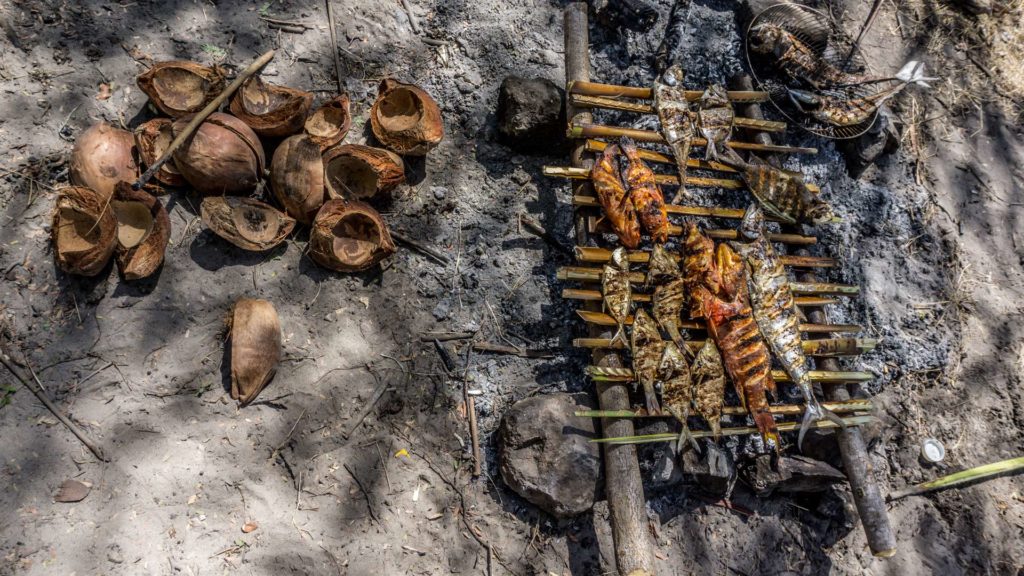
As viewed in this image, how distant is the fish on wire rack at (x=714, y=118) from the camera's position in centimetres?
424

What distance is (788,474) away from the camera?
382 cm

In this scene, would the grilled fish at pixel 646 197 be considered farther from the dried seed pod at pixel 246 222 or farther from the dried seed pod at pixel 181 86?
the dried seed pod at pixel 181 86

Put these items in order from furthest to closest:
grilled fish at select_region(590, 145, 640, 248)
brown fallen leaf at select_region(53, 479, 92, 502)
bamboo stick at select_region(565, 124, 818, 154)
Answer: bamboo stick at select_region(565, 124, 818, 154)
grilled fish at select_region(590, 145, 640, 248)
brown fallen leaf at select_region(53, 479, 92, 502)

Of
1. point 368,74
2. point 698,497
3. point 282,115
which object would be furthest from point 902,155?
point 282,115

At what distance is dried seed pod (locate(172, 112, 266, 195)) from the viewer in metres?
3.39

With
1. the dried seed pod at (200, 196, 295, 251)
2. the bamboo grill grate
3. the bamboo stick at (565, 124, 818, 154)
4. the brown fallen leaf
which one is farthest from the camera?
the bamboo stick at (565, 124, 818, 154)

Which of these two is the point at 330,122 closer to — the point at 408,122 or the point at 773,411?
the point at 408,122

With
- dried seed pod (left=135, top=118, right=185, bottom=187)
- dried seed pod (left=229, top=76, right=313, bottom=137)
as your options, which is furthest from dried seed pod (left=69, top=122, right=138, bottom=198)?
dried seed pod (left=229, top=76, right=313, bottom=137)

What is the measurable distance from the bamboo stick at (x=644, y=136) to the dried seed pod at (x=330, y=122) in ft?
5.12

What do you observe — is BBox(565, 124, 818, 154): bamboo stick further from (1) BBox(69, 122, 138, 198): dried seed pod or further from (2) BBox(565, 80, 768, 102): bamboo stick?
(1) BBox(69, 122, 138, 198): dried seed pod

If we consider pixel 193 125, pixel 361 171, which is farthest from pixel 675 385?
pixel 193 125

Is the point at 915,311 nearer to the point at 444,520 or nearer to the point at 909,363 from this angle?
the point at 909,363

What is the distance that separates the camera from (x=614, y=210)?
388 centimetres

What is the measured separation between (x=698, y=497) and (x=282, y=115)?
3.81 metres
